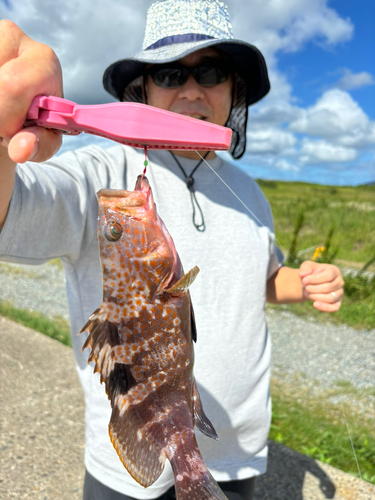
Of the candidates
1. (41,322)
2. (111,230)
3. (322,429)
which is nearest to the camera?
(111,230)

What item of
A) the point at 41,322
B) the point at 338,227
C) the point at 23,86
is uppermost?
the point at 23,86

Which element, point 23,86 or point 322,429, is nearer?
point 23,86

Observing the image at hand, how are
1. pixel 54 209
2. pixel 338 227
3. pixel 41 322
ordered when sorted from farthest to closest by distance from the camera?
pixel 338 227 → pixel 41 322 → pixel 54 209

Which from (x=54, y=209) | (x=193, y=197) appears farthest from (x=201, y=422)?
(x=193, y=197)

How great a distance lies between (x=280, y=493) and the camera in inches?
138

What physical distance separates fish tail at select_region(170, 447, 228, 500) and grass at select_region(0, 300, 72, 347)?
16.6ft

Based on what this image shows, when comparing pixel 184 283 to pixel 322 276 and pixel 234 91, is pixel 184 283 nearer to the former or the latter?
pixel 322 276

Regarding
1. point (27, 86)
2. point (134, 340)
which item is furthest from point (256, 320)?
point (27, 86)

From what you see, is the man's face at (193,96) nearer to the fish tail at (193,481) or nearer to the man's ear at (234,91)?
the man's ear at (234,91)

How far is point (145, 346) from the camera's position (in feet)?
4.84

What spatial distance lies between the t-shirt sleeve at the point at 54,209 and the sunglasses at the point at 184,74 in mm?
606

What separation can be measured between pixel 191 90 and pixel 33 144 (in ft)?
4.69

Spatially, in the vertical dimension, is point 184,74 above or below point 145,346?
above

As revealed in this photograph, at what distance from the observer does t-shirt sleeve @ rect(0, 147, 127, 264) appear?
1.72 metres
